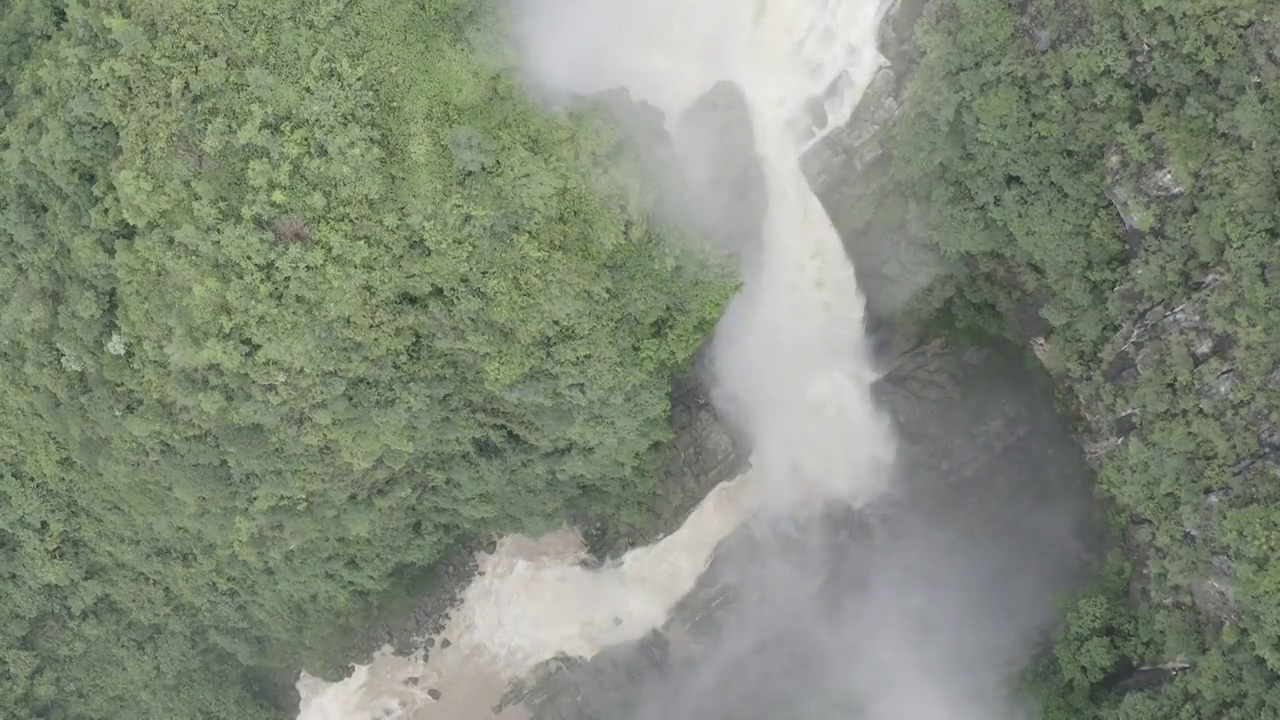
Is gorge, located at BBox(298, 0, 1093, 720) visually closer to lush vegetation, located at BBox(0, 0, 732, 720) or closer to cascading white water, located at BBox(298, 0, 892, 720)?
cascading white water, located at BBox(298, 0, 892, 720)

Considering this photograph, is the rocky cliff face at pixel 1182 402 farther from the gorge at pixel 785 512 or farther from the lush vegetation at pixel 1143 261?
the gorge at pixel 785 512

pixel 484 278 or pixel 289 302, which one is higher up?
pixel 289 302

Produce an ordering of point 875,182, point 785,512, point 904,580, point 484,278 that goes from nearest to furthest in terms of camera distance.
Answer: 1. point 484,278
2. point 875,182
3. point 904,580
4. point 785,512

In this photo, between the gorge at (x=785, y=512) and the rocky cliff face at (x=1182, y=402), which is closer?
the rocky cliff face at (x=1182, y=402)

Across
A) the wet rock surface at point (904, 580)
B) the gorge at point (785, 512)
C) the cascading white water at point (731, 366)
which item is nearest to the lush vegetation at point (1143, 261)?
the wet rock surface at point (904, 580)

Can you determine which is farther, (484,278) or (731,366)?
(731,366)

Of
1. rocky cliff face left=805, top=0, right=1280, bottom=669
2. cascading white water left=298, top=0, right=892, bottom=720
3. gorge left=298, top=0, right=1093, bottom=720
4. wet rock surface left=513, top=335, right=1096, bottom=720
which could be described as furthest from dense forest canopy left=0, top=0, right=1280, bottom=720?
cascading white water left=298, top=0, right=892, bottom=720

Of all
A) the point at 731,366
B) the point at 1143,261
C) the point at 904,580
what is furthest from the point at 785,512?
the point at 1143,261

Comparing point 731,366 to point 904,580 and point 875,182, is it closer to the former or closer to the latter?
point 875,182
